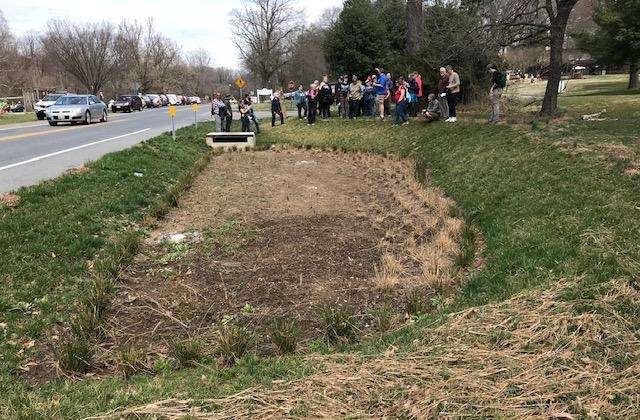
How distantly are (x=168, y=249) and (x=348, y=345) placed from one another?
4.18m

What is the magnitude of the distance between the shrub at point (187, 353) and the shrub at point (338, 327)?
125 centimetres

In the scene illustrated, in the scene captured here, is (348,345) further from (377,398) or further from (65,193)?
(65,193)

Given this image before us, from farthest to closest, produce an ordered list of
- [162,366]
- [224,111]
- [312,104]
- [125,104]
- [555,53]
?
[125,104], [312,104], [224,111], [555,53], [162,366]

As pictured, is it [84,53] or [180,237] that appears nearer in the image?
[180,237]

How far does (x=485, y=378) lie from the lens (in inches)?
149

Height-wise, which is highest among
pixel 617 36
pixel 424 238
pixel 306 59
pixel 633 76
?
pixel 306 59

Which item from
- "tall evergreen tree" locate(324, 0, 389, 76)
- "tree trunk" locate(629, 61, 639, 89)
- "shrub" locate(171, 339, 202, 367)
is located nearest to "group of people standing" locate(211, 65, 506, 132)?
"tall evergreen tree" locate(324, 0, 389, 76)

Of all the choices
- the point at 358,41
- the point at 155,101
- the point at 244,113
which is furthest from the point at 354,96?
the point at 155,101

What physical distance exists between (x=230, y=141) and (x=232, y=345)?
49.9ft

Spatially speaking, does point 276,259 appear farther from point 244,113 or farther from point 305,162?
point 244,113

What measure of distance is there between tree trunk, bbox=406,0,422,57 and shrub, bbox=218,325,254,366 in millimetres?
20548

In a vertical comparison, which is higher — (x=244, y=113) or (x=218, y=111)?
(x=218, y=111)

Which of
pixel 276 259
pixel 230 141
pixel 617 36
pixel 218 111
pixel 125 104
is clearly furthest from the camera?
pixel 125 104

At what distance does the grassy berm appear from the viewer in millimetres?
3578
